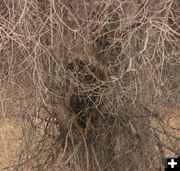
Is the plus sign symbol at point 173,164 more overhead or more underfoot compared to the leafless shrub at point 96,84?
more underfoot

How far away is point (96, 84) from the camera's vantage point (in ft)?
13.1

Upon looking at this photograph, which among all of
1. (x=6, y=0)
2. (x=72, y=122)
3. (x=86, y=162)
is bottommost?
(x=86, y=162)

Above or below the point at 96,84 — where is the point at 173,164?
below

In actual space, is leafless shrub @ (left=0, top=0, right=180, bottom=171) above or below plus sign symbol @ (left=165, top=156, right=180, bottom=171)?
above

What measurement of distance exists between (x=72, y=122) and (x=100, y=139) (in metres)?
0.36

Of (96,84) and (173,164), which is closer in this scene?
(173,164)

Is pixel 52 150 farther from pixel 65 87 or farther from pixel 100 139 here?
pixel 65 87

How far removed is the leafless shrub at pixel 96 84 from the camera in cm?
332

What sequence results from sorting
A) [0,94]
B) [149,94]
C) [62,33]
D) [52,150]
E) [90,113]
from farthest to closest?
1. [52,150]
2. [90,113]
3. [149,94]
4. [0,94]
5. [62,33]

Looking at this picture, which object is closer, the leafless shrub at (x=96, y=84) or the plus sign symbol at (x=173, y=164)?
the plus sign symbol at (x=173, y=164)

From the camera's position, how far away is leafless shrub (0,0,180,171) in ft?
10.9

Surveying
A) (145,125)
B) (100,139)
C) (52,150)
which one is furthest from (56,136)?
(145,125)

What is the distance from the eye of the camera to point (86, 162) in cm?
465

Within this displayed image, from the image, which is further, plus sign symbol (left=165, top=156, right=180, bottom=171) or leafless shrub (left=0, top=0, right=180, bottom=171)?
leafless shrub (left=0, top=0, right=180, bottom=171)
